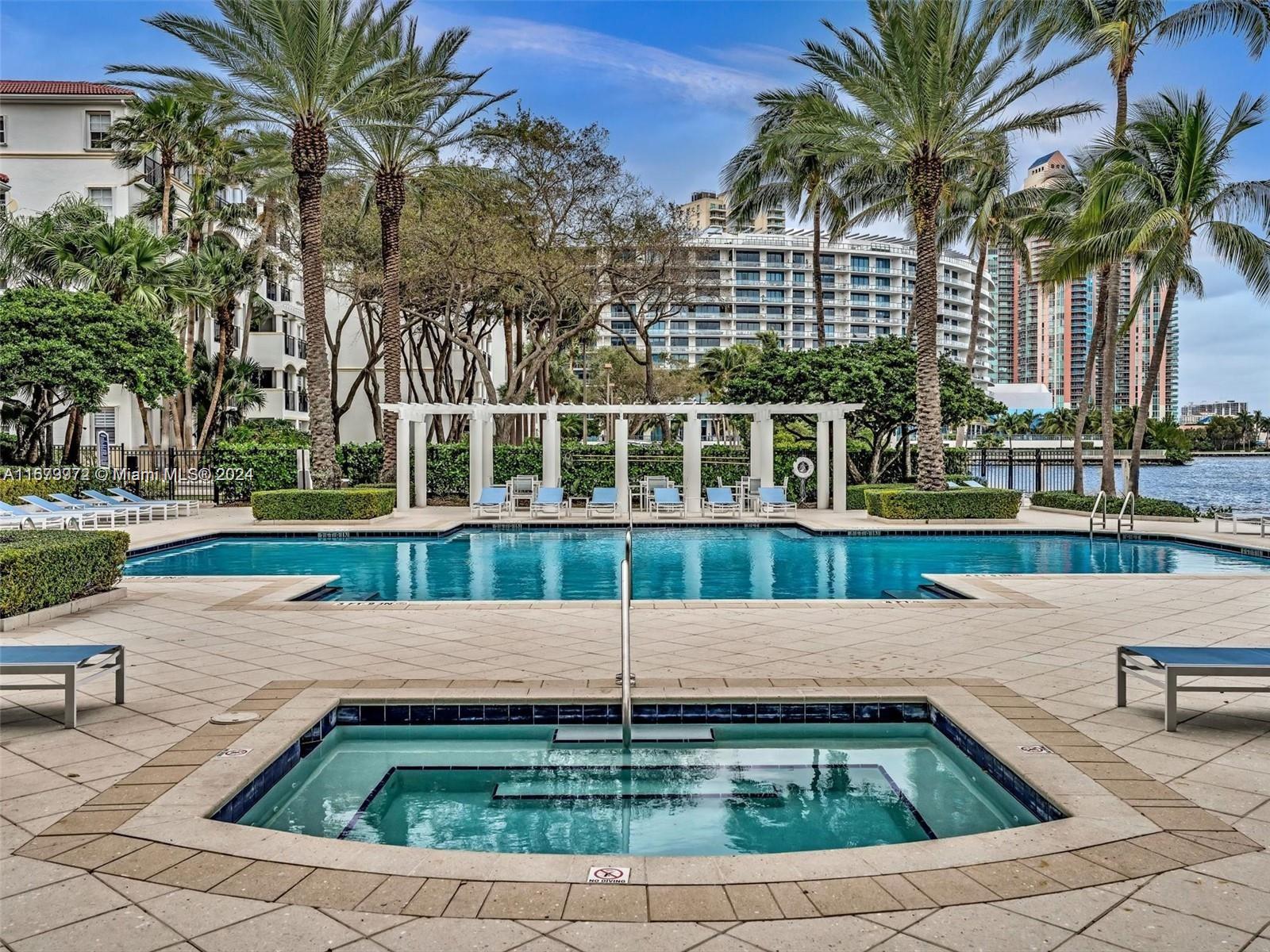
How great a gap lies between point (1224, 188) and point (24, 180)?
118 ft

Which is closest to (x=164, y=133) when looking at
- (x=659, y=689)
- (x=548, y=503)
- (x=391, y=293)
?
(x=391, y=293)

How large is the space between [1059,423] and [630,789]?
269 ft

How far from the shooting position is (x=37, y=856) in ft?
11.6

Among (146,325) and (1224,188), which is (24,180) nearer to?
(146,325)

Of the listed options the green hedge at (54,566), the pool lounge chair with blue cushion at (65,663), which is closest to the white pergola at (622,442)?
the green hedge at (54,566)

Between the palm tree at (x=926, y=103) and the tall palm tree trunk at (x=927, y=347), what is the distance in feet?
0.07

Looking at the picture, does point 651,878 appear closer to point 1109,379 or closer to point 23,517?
point 23,517

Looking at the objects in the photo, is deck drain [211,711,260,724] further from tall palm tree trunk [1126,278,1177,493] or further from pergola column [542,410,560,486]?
tall palm tree trunk [1126,278,1177,493]

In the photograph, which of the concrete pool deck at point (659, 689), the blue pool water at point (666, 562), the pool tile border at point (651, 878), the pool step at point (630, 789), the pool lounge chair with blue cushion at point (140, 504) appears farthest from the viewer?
the pool lounge chair with blue cushion at point (140, 504)

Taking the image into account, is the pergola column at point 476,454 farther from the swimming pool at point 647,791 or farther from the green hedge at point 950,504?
the swimming pool at point 647,791

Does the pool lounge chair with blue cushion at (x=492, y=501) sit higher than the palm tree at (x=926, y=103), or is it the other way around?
the palm tree at (x=926, y=103)

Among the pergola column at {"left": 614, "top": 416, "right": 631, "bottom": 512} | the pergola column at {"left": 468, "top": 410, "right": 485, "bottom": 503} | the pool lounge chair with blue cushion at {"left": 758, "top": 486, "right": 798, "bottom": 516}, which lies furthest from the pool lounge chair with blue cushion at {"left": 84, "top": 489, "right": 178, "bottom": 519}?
the pool lounge chair with blue cushion at {"left": 758, "top": 486, "right": 798, "bottom": 516}

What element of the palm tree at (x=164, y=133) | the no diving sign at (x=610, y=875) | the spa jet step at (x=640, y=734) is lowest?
the spa jet step at (x=640, y=734)

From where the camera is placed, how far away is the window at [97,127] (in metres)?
31.9
